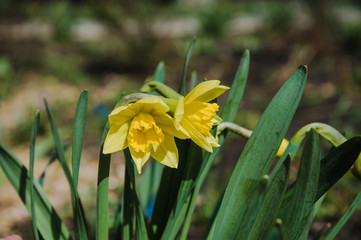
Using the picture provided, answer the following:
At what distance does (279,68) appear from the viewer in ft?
14.4

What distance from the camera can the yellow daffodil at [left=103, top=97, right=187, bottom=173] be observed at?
697 mm

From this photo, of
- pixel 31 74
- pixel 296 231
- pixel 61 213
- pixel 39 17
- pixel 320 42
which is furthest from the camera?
pixel 39 17

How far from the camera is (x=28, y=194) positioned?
90cm

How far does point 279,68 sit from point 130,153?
3918 mm

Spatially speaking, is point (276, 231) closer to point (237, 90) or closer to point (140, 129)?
point (140, 129)

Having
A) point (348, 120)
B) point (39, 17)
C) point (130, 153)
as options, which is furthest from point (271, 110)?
point (39, 17)

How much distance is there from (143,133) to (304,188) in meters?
0.33

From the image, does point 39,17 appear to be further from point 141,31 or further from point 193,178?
point 193,178

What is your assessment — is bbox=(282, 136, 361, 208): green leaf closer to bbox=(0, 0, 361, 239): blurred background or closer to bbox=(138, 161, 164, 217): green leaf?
bbox=(138, 161, 164, 217): green leaf

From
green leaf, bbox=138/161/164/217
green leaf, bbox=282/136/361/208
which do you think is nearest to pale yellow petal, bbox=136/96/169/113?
green leaf, bbox=282/136/361/208

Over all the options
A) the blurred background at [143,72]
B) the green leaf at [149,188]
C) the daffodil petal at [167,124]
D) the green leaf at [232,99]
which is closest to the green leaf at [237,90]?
the green leaf at [232,99]

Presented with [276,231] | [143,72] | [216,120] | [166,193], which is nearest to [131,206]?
[166,193]

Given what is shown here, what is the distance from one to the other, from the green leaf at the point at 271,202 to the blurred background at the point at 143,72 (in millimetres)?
1007

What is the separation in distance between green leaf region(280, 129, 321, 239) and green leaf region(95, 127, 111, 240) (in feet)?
1.27
